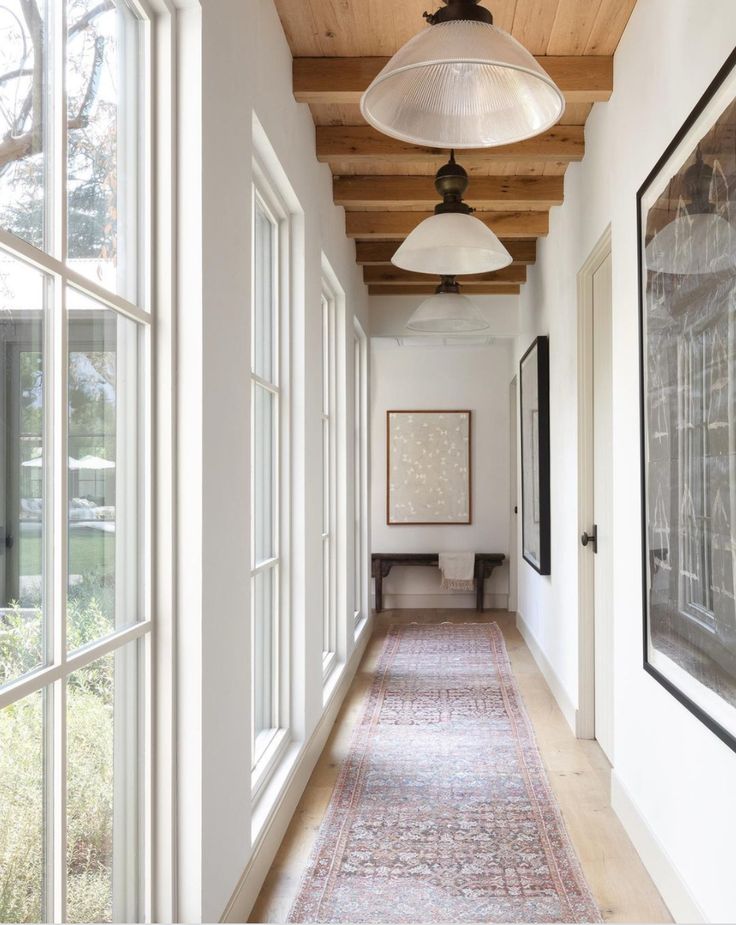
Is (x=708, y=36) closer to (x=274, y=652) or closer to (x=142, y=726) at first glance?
(x=142, y=726)

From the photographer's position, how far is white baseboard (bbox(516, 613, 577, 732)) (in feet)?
13.3

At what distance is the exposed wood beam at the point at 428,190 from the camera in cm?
416

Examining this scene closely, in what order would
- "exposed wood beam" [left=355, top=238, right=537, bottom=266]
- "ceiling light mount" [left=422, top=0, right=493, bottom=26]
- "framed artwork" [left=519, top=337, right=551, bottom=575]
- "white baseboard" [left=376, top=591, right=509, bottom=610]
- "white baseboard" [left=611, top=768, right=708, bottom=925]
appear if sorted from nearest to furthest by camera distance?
1. "ceiling light mount" [left=422, top=0, right=493, bottom=26]
2. "white baseboard" [left=611, top=768, right=708, bottom=925]
3. "framed artwork" [left=519, top=337, right=551, bottom=575]
4. "exposed wood beam" [left=355, top=238, right=537, bottom=266]
5. "white baseboard" [left=376, top=591, right=509, bottom=610]

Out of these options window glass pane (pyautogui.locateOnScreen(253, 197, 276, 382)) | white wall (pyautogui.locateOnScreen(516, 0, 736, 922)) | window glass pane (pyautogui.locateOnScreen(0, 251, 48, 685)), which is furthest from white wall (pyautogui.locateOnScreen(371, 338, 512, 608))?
window glass pane (pyautogui.locateOnScreen(0, 251, 48, 685))

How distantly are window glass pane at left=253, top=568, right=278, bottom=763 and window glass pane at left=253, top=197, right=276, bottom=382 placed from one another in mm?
719

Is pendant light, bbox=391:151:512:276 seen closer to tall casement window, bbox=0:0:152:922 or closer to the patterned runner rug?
tall casement window, bbox=0:0:152:922

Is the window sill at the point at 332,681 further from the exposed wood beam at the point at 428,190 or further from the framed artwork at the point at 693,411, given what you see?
the exposed wood beam at the point at 428,190

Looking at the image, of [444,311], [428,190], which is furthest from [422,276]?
[444,311]

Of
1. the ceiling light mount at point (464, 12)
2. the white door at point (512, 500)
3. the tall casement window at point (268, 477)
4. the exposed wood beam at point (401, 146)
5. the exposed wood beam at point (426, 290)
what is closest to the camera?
the ceiling light mount at point (464, 12)

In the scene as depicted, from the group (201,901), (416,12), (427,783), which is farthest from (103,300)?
(427,783)

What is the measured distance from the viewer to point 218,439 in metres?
1.91

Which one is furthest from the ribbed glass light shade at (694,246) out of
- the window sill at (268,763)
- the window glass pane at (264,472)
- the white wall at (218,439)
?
the window sill at (268,763)

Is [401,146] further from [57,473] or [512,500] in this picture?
[512,500]

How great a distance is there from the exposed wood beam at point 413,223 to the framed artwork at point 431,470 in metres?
3.35
